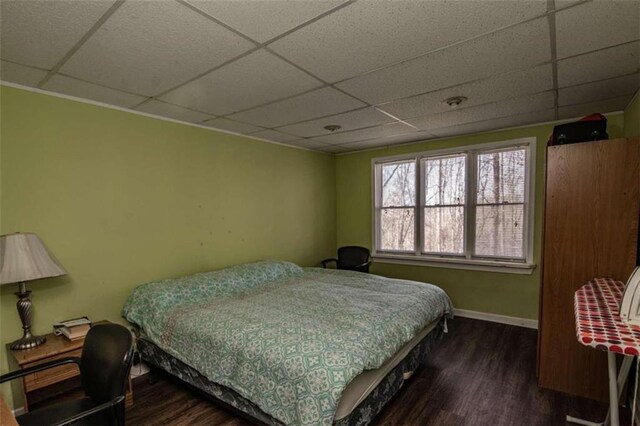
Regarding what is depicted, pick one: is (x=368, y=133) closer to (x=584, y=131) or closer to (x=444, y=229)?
(x=444, y=229)

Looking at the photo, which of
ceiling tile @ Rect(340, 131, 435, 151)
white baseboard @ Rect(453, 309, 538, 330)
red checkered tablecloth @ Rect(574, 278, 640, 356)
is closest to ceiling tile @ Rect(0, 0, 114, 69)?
red checkered tablecloth @ Rect(574, 278, 640, 356)

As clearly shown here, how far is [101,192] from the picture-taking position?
105 inches

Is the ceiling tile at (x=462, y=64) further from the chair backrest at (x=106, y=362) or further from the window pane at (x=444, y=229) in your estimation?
→ the window pane at (x=444, y=229)

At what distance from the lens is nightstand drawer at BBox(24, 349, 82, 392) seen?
198 cm

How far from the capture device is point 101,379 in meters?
1.54

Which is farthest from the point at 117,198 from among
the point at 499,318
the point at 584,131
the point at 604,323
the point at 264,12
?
the point at 499,318

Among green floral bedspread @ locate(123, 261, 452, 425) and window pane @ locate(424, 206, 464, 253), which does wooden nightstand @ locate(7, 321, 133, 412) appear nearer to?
green floral bedspread @ locate(123, 261, 452, 425)

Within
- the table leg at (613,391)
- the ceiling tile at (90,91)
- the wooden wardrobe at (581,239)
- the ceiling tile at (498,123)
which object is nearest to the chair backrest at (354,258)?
the ceiling tile at (498,123)

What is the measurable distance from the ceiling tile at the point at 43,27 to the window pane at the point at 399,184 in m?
3.92

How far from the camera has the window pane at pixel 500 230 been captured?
12.4ft

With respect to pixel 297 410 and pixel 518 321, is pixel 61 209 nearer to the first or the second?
pixel 297 410

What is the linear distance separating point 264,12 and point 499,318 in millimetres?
4176

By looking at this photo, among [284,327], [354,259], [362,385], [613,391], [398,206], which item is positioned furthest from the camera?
[398,206]

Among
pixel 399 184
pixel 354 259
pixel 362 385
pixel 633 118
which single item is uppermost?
pixel 633 118
